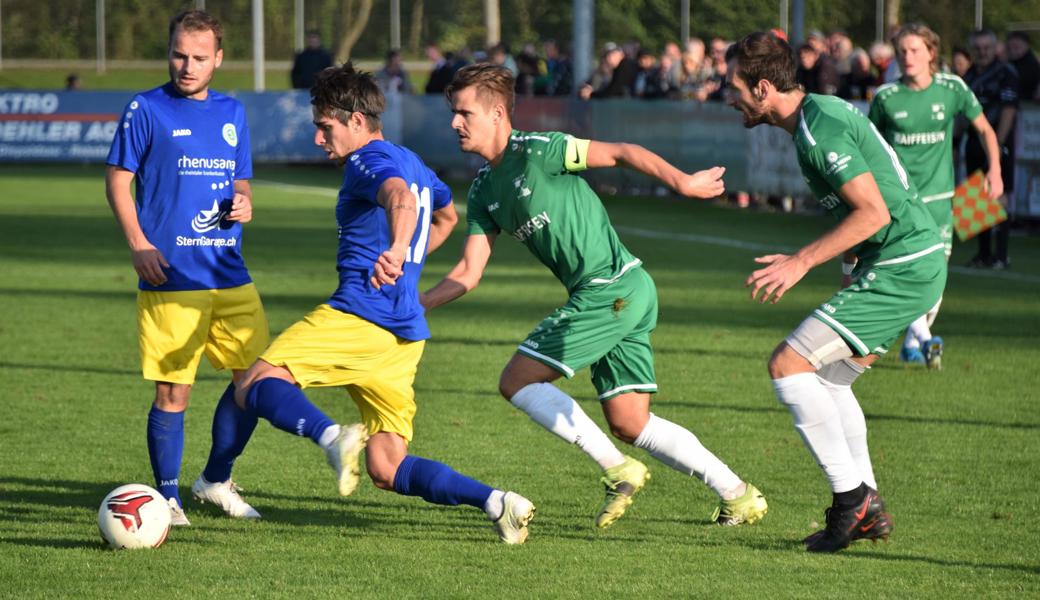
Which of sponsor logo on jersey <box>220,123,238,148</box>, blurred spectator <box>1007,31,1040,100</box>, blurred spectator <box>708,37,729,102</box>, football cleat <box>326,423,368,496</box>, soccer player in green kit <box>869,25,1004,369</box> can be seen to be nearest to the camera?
football cleat <box>326,423,368,496</box>

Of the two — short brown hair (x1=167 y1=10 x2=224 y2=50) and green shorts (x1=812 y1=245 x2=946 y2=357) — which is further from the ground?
short brown hair (x1=167 y1=10 x2=224 y2=50)

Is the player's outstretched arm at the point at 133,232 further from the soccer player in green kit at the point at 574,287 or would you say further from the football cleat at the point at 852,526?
the football cleat at the point at 852,526

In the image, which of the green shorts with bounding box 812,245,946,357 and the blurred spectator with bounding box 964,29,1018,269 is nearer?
the green shorts with bounding box 812,245,946,357

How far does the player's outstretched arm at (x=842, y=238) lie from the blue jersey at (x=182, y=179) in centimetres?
209

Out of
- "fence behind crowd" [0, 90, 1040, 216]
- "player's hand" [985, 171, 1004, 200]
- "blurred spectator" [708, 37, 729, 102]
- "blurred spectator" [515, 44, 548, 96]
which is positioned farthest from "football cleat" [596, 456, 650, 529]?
"blurred spectator" [515, 44, 548, 96]

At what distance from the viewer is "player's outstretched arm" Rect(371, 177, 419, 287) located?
211 inches

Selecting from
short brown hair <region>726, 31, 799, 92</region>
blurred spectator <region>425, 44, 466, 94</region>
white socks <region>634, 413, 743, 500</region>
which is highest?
short brown hair <region>726, 31, 799, 92</region>

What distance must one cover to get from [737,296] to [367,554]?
27.7 feet

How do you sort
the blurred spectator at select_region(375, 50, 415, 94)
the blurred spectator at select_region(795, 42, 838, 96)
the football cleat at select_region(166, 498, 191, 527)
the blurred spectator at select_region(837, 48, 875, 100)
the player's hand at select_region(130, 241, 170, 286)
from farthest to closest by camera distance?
the blurred spectator at select_region(375, 50, 415, 94), the blurred spectator at select_region(837, 48, 875, 100), the blurred spectator at select_region(795, 42, 838, 96), the football cleat at select_region(166, 498, 191, 527), the player's hand at select_region(130, 241, 170, 286)

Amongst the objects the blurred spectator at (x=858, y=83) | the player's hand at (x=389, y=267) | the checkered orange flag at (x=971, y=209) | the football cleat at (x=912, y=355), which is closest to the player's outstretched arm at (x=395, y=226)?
the player's hand at (x=389, y=267)

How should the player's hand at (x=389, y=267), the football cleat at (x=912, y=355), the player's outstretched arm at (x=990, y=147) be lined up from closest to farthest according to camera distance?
the player's hand at (x=389, y=267) < the player's outstretched arm at (x=990, y=147) < the football cleat at (x=912, y=355)

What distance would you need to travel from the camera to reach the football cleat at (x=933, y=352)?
10312mm

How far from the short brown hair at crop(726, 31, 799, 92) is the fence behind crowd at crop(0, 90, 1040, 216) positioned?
12424 millimetres

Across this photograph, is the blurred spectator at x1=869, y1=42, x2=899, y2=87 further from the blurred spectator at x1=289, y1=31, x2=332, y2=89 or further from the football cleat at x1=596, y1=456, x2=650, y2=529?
the football cleat at x1=596, y1=456, x2=650, y2=529
